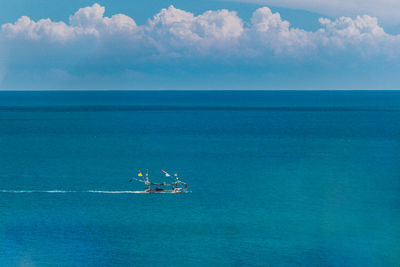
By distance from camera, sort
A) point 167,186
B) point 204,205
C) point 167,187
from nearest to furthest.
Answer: point 204,205 < point 167,187 < point 167,186

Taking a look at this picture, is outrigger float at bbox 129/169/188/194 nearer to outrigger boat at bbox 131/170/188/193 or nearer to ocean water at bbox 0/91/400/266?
outrigger boat at bbox 131/170/188/193

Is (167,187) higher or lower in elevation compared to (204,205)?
higher

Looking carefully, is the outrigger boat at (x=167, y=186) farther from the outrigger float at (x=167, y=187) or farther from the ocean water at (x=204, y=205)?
the ocean water at (x=204, y=205)

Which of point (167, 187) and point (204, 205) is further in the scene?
point (167, 187)

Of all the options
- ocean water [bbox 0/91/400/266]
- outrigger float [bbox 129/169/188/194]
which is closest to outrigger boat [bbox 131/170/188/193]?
outrigger float [bbox 129/169/188/194]

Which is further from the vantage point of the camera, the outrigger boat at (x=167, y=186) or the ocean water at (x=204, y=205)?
the outrigger boat at (x=167, y=186)

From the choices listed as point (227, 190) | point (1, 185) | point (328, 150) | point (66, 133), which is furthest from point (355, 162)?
point (66, 133)

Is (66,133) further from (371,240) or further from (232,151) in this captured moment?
(371,240)

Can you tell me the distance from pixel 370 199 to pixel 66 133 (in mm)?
109745

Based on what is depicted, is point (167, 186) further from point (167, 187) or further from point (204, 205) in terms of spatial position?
point (204, 205)

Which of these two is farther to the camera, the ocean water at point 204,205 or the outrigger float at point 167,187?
the outrigger float at point 167,187

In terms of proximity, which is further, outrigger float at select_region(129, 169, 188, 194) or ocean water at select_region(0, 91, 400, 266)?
outrigger float at select_region(129, 169, 188, 194)

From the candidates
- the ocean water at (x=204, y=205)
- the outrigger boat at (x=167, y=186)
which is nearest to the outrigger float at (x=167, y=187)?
the outrigger boat at (x=167, y=186)

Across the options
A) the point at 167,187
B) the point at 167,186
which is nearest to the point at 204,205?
the point at 167,187
